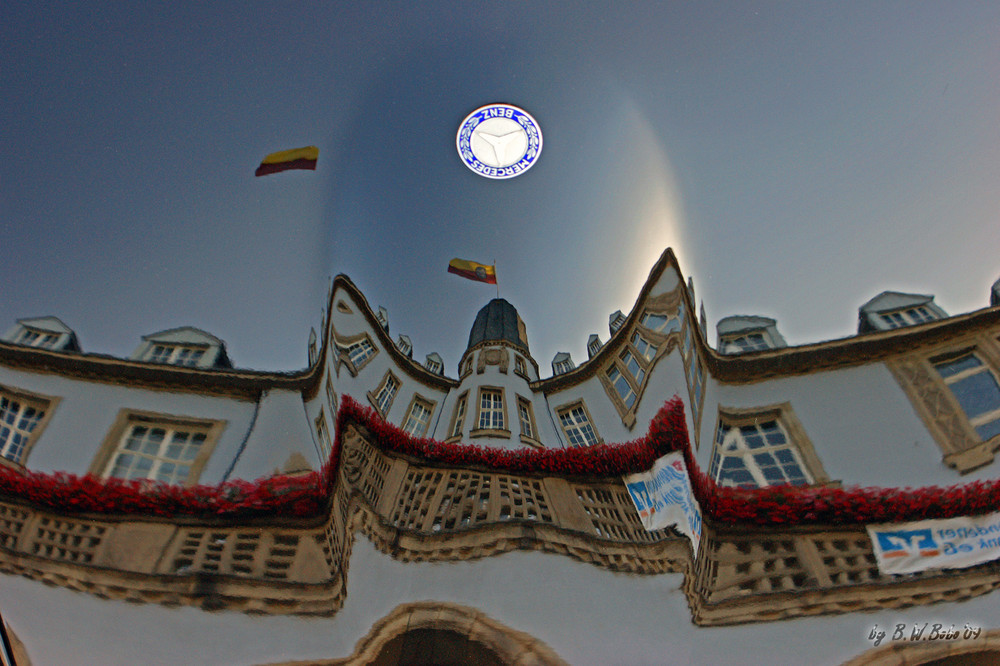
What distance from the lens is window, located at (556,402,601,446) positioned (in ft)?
7.35

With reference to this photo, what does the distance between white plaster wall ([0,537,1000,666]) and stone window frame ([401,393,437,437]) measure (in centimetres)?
44

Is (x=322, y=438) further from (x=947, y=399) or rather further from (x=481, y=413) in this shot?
(x=947, y=399)

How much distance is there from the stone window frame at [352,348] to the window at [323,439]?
0.25 metres

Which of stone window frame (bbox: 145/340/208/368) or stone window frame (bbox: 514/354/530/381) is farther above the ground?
stone window frame (bbox: 145/340/208/368)

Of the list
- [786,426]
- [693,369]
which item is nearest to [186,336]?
[693,369]

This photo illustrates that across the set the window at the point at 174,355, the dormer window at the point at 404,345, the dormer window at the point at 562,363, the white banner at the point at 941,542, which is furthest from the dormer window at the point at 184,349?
the white banner at the point at 941,542

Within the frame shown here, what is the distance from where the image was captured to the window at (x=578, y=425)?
7.35 feet

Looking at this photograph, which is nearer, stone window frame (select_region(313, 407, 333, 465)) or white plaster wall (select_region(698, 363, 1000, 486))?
stone window frame (select_region(313, 407, 333, 465))

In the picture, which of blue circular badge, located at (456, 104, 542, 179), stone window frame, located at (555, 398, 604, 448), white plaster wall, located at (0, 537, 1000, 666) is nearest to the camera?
white plaster wall, located at (0, 537, 1000, 666)

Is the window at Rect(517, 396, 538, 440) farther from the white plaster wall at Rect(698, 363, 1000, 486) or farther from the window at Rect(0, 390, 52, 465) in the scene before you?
the window at Rect(0, 390, 52, 465)

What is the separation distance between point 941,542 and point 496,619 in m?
1.73

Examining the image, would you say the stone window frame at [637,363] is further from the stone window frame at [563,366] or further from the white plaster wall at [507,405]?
the white plaster wall at [507,405]

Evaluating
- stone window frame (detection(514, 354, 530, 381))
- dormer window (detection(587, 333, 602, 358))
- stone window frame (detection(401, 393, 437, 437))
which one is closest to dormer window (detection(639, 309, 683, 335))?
dormer window (detection(587, 333, 602, 358))

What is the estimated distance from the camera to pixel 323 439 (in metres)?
1.94
